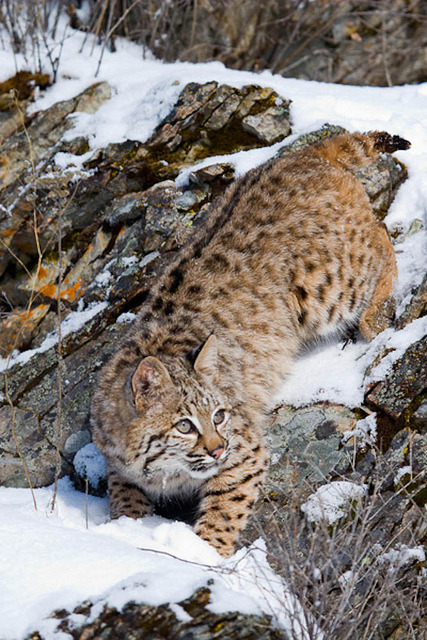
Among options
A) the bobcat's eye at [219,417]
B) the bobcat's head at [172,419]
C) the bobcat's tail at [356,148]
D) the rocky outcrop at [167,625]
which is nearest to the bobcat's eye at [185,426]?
the bobcat's head at [172,419]

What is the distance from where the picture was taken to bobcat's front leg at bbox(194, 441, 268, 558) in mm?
3928

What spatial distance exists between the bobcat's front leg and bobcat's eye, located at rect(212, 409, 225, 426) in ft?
1.00

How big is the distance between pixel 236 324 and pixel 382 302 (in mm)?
1127

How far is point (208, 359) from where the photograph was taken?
13.4 feet

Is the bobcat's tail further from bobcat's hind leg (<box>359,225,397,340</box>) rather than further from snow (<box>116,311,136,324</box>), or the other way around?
snow (<box>116,311,136,324</box>)

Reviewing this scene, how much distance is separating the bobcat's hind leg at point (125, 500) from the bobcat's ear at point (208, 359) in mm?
881

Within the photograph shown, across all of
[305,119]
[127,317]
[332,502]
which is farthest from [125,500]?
[305,119]

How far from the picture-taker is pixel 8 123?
7055 mm

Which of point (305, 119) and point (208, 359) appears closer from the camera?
point (208, 359)

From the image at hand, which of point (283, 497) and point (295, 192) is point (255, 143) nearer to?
point (295, 192)

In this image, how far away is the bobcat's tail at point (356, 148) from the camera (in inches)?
219

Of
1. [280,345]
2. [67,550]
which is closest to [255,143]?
[280,345]

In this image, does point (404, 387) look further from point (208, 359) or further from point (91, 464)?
point (91, 464)

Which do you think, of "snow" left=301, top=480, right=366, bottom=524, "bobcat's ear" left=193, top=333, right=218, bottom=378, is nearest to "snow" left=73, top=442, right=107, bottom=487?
"bobcat's ear" left=193, top=333, right=218, bottom=378
